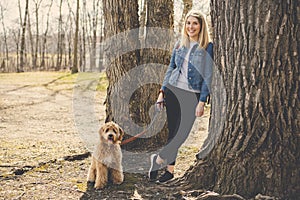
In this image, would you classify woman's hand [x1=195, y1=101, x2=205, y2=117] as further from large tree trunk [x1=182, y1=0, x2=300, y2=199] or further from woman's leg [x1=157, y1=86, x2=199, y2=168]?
large tree trunk [x1=182, y1=0, x2=300, y2=199]

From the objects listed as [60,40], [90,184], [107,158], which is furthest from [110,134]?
[60,40]

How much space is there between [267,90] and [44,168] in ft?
10.3

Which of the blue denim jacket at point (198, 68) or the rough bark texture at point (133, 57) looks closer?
the blue denim jacket at point (198, 68)

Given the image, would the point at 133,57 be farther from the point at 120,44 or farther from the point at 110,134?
the point at 110,134

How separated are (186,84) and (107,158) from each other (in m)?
1.26

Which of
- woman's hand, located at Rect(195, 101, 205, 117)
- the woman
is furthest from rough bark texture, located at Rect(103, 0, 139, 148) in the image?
woman's hand, located at Rect(195, 101, 205, 117)

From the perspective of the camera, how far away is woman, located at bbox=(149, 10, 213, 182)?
416cm

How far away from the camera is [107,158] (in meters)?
4.39

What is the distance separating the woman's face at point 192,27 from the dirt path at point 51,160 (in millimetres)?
1787

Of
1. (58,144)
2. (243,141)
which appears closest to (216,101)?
(243,141)

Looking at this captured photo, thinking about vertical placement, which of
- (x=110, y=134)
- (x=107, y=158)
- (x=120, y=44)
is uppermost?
(x=120, y=44)

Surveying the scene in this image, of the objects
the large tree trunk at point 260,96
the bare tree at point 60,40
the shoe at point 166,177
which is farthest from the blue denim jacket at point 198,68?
the bare tree at point 60,40

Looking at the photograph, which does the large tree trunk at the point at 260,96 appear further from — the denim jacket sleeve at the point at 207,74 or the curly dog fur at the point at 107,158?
Answer: the curly dog fur at the point at 107,158

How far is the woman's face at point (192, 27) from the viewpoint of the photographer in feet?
13.7
